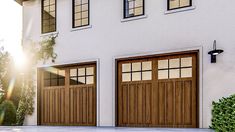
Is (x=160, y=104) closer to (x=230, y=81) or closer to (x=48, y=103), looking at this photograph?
(x=230, y=81)

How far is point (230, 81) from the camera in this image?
830cm

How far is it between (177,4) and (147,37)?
1.36 meters

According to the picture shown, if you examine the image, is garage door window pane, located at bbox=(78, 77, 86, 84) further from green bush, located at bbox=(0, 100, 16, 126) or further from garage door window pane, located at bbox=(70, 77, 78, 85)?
green bush, located at bbox=(0, 100, 16, 126)

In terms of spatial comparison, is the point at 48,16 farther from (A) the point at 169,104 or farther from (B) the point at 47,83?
(A) the point at 169,104

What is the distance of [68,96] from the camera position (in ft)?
37.2

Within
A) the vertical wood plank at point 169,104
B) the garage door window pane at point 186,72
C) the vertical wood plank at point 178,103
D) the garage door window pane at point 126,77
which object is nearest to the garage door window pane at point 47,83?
the garage door window pane at point 126,77

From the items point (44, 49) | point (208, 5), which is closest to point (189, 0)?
point (208, 5)

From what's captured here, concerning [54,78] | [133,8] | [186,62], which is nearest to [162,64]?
[186,62]

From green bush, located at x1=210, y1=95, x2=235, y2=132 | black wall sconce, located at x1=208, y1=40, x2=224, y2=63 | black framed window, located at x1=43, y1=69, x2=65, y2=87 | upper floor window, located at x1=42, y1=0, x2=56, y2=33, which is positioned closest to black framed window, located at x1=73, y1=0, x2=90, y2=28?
upper floor window, located at x1=42, y1=0, x2=56, y2=33

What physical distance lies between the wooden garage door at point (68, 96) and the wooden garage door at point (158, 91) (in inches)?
47.4

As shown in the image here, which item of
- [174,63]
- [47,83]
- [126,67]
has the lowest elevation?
[47,83]

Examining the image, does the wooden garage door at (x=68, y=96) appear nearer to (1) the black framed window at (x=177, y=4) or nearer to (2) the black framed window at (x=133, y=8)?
(2) the black framed window at (x=133, y=8)

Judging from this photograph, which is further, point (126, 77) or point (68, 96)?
point (68, 96)

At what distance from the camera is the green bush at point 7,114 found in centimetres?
1277
